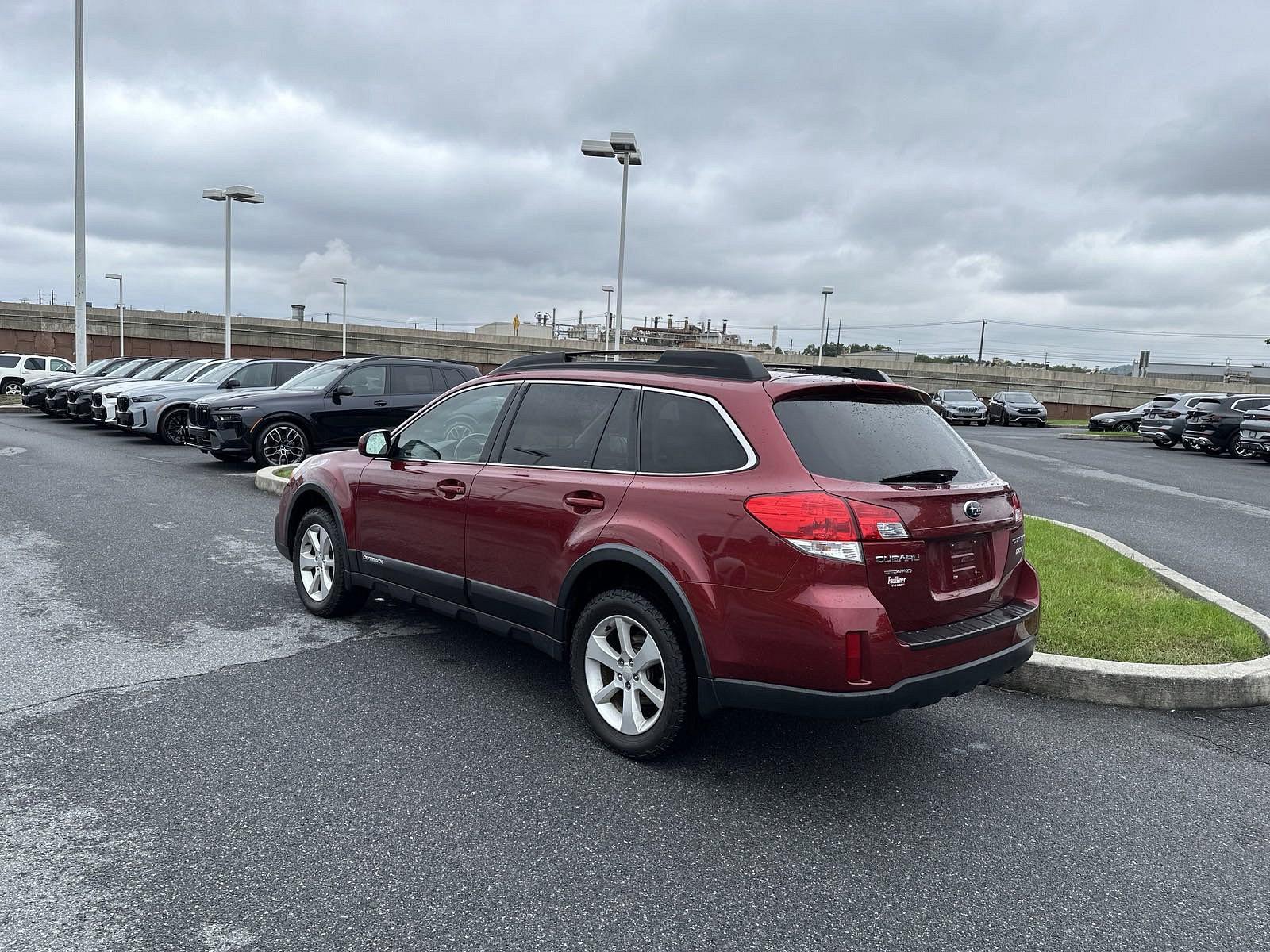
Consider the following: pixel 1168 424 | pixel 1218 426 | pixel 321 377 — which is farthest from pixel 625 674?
pixel 1168 424

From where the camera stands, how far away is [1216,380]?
197 feet

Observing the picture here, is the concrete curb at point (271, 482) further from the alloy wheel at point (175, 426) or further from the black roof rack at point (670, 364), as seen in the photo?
the black roof rack at point (670, 364)

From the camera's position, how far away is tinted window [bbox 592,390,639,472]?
4.04 meters

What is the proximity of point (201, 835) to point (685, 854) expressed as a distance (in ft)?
5.55

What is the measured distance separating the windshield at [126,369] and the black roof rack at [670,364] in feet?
75.3

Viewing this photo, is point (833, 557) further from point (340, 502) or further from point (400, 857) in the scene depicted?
point (340, 502)

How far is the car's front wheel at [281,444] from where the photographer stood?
42.3ft

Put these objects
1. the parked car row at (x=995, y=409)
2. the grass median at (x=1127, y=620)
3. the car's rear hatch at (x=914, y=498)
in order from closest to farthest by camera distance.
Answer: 1. the car's rear hatch at (x=914, y=498)
2. the grass median at (x=1127, y=620)
3. the parked car row at (x=995, y=409)

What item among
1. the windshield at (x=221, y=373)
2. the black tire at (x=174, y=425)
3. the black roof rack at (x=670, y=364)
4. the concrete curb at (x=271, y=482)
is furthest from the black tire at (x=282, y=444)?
the black roof rack at (x=670, y=364)

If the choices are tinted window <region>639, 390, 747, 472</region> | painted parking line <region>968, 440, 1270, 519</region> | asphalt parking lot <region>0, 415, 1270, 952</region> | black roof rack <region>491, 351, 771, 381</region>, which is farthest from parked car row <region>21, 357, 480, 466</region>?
painted parking line <region>968, 440, 1270, 519</region>

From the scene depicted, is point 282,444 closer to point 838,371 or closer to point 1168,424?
point 838,371

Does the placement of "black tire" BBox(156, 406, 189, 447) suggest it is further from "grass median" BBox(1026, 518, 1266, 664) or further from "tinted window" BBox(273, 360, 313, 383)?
"grass median" BBox(1026, 518, 1266, 664)

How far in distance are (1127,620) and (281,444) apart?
11187 millimetres

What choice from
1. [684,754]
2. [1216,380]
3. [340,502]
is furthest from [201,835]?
[1216,380]
